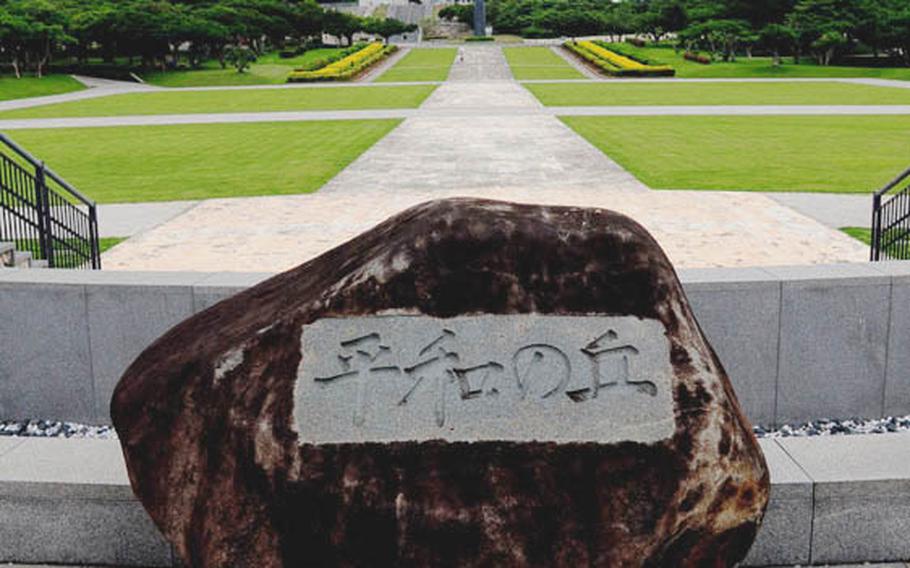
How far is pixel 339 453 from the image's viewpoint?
404cm

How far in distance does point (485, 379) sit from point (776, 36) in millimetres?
54516

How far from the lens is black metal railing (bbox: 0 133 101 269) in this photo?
10.5 meters

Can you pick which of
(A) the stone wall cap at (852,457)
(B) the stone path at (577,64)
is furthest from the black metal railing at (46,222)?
(B) the stone path at (577,64)

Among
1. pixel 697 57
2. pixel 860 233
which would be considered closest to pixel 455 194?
pixel 860 233

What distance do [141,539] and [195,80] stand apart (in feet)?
169

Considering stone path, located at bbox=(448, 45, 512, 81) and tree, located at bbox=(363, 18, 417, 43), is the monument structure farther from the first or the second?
stone path, located at bbox=(448, 45, 512, 81)

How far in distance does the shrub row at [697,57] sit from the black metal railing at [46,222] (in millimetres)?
50852

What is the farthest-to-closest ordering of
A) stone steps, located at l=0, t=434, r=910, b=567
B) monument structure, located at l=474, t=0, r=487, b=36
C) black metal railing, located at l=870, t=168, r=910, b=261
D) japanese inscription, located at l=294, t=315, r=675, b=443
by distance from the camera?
monument structure, located at l=474, t=0, r=487, b=36, black metal railing, located at l=870, t=168, r=910, b=261, stone steps, located at l=0, t=434, r=910, b=567, japanese inscription, located at l=294, t=315, r=675, b=443

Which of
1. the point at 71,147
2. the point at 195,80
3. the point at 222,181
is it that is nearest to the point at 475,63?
→ the point at 195,80

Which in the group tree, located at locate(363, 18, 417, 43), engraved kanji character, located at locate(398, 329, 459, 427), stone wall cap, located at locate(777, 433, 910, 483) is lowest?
stone wall cap, located at locate(777, 433, 910, 483)

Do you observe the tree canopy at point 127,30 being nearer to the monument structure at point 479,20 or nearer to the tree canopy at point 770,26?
the monument structure at point 479,20

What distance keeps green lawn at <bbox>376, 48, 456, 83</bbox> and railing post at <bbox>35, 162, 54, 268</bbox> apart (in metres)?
39.7

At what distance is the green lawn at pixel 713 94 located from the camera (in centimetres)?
3412

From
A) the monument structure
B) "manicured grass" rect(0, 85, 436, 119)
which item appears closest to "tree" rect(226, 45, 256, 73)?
"manicured grass" rect(0, 85, 436, 119)
